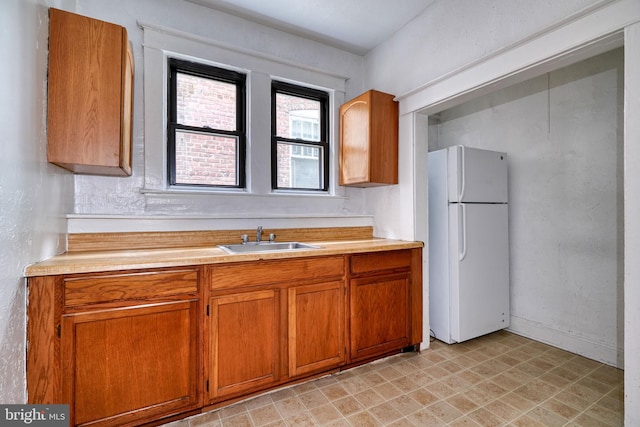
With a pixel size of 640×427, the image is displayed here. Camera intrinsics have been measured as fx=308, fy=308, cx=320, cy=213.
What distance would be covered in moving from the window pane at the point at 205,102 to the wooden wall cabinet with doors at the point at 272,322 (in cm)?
135

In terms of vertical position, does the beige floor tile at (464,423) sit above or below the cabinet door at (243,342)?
below

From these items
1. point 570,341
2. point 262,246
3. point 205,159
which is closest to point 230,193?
point 205,159

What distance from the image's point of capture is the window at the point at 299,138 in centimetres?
285

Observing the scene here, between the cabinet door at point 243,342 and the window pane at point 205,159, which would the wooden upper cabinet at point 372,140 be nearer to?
the window pane at point 205,159

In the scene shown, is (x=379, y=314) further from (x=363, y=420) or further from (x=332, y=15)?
(x=332, y=15)

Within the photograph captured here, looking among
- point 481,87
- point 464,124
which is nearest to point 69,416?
point 481,87

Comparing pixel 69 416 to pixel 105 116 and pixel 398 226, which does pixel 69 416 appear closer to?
pixel 105 116

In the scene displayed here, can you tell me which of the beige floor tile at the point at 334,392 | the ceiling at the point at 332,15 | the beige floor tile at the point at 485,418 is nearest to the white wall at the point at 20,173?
the ceiling at the point at 332,15

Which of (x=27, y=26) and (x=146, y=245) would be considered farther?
(x=146, y=245)

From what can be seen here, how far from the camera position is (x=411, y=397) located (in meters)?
1.97

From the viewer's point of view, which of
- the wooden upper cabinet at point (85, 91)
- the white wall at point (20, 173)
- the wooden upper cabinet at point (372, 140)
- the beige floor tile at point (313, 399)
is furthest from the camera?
the wooden upper cabinet at point (372, 140)

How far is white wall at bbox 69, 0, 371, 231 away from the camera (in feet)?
7.13

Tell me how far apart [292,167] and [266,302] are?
1.42m

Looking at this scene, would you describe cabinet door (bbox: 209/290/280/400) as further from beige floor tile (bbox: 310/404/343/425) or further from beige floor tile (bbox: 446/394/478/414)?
beige floor tile (bbox: 446/394/478/414)
